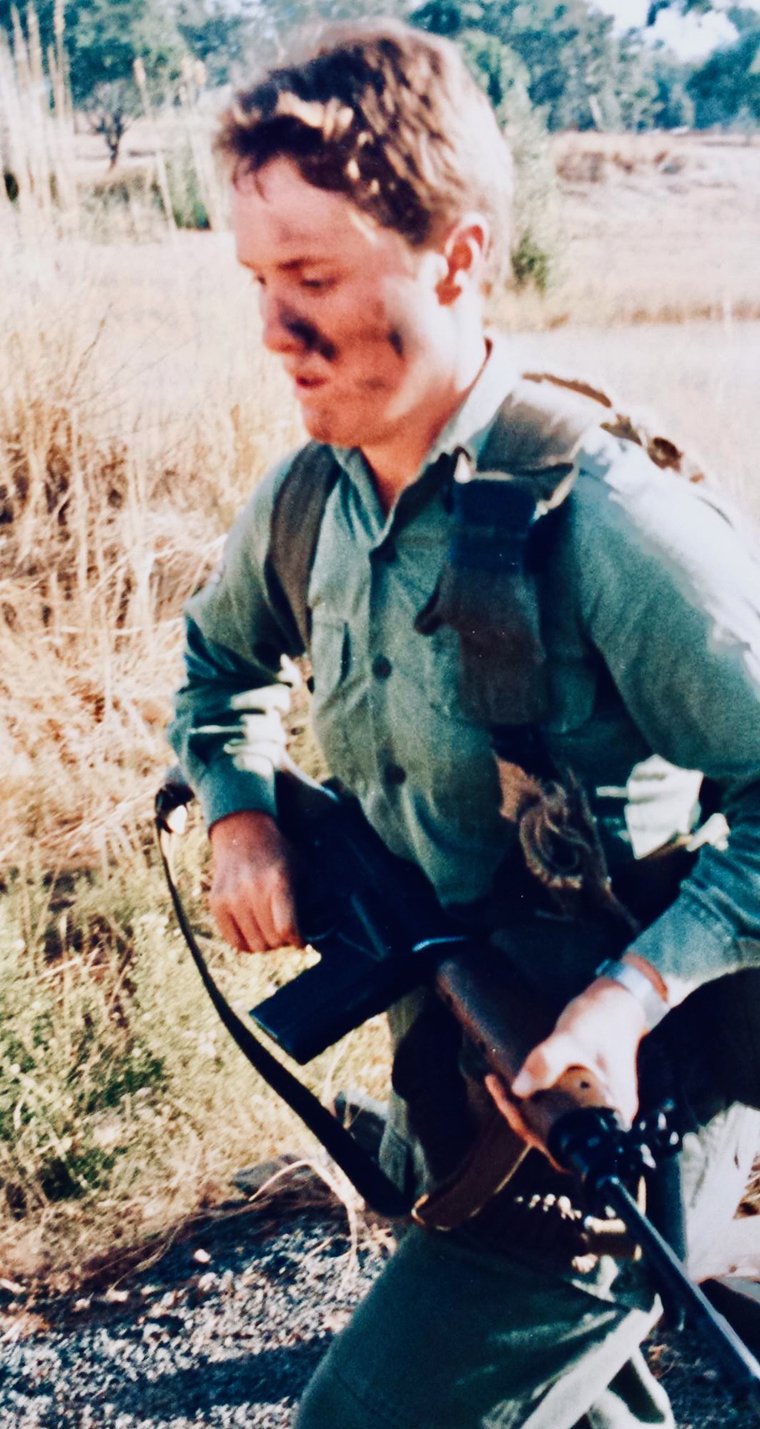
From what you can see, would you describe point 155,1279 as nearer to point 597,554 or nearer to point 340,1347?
point 340,1347

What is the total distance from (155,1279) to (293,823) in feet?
3.34

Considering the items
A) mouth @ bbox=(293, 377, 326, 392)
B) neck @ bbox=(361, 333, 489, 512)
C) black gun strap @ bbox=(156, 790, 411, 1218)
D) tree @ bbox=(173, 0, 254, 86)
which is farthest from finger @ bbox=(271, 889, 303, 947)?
tree @ bbox=(173, 0, 254, 86)

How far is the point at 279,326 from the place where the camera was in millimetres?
1524

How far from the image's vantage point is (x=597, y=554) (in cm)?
141

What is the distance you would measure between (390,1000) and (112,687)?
7.82 feet

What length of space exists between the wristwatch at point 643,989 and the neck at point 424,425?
0.63 m

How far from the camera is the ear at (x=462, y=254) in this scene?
154 cm

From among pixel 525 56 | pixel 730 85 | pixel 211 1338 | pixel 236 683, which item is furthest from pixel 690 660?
pixel 730 85

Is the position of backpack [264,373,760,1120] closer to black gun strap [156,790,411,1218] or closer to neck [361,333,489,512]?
neck [361,333,489,512]

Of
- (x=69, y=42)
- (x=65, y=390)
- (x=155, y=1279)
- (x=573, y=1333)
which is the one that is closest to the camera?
(x=573, y=1333)

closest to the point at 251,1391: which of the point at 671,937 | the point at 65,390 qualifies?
the point at 671,937

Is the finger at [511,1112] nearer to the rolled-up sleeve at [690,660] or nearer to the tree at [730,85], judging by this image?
the rolled-up sleeve at [690,660]

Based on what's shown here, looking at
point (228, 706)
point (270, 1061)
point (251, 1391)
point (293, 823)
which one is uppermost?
point (228, 706)

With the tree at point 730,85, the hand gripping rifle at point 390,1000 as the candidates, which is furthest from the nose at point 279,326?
the tree at point 730,85
